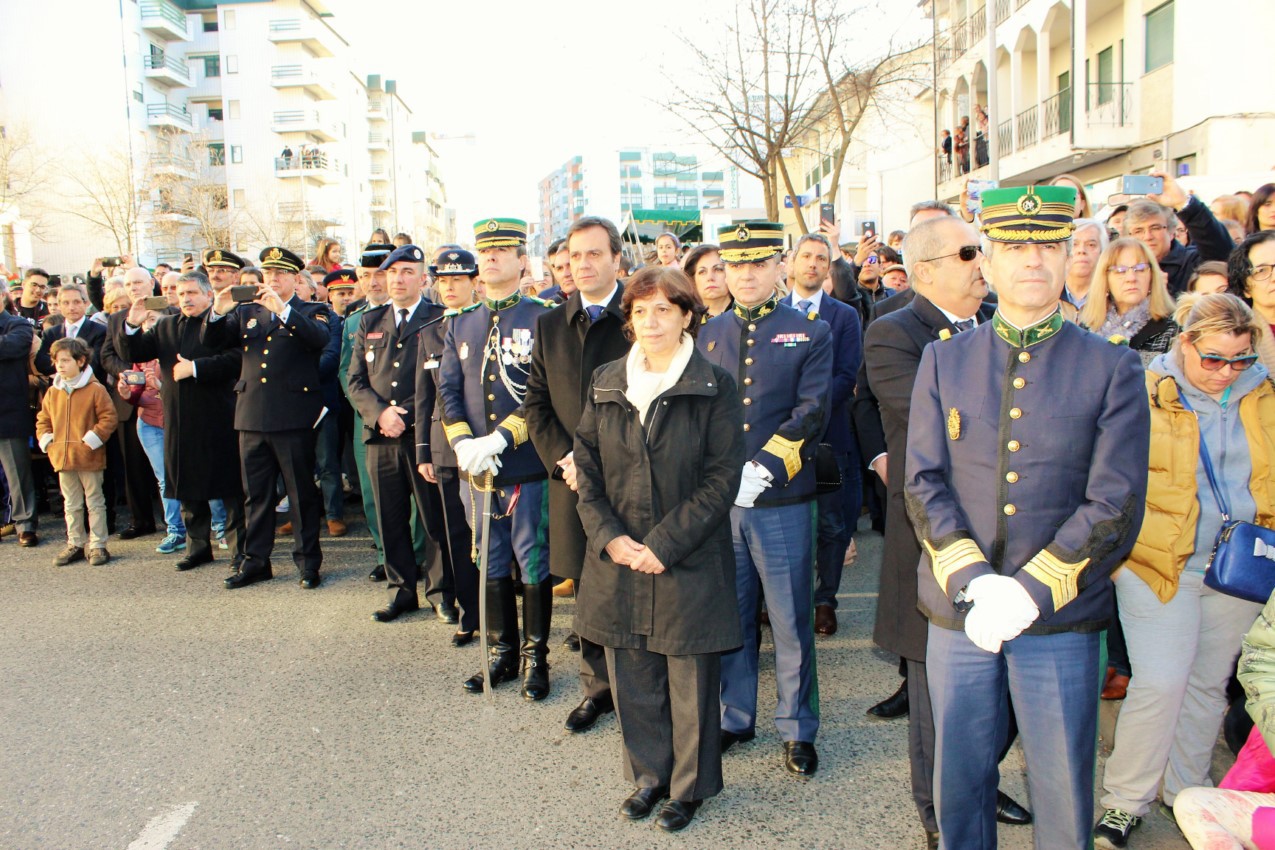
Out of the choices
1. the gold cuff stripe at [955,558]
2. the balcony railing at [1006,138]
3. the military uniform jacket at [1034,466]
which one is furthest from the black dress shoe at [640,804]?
the balcony railing at [1006,138]

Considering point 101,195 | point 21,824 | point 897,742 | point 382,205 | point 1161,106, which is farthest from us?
point 382,205

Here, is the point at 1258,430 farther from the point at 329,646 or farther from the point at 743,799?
the point at 329,646

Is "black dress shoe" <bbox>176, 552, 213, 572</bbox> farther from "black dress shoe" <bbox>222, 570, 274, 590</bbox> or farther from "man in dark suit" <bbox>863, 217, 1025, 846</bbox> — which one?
"man in dark suit" <bbox>863, 217, 1025, 846</bbox>

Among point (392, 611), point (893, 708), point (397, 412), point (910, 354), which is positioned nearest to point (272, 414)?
point (397, 412)

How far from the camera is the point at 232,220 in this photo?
44.0m

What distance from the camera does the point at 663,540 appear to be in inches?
128

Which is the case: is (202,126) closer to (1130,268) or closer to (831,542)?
(831,542)

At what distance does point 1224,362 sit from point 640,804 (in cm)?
265

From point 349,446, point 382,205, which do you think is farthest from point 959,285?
point 382,205

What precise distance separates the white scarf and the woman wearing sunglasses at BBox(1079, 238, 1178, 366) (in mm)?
2225

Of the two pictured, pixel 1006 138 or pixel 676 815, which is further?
pixel 1006 138

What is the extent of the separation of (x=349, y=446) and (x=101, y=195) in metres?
38.9

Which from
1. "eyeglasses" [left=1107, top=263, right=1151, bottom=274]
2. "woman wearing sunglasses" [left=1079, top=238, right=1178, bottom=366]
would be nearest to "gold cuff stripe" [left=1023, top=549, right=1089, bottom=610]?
"woman wearing sunglasses" [left=1079, top=238, right=1178, bottom=366]

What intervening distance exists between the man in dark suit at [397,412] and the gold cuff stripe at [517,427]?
4.52 ft
